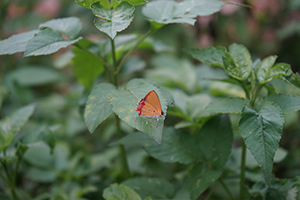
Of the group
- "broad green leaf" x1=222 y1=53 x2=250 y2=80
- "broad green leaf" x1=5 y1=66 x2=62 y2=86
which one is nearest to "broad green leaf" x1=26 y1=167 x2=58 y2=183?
"broad green leaf" x1=5 y1=66 x2=62 y2=86

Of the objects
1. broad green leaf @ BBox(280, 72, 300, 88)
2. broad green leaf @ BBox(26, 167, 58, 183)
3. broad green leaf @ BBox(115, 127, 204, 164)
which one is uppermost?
broad green leaf @ BBox(280, 72, 300, 88)

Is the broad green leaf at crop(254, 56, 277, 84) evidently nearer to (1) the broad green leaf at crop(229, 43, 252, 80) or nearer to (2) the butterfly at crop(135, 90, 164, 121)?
(1) the broad green leaf at crop(229, 43, 252, 80)

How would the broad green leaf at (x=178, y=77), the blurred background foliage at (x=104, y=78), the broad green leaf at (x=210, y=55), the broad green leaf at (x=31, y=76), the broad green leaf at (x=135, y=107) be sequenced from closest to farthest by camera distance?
the broad green leaf at (x=135, y=107)
the broad green leaf at (x=210, y=55)
the blurred background foliage at (x=104, y=78)
the broad green leaf at (x=178, y=77)
the broad green leaf at (x=31, y=76)

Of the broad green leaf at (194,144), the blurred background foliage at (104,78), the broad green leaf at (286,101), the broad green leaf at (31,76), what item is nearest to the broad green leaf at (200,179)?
the broad green leaf at (194,144)

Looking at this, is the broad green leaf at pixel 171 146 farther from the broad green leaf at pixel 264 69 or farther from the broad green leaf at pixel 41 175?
the broad green leaf at pixel 41 175

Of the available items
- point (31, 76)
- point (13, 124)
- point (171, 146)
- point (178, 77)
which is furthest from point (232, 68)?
point (31, 76)

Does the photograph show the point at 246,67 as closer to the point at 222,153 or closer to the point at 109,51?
the point at 222,153

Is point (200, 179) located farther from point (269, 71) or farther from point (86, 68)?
point (86, 68)
